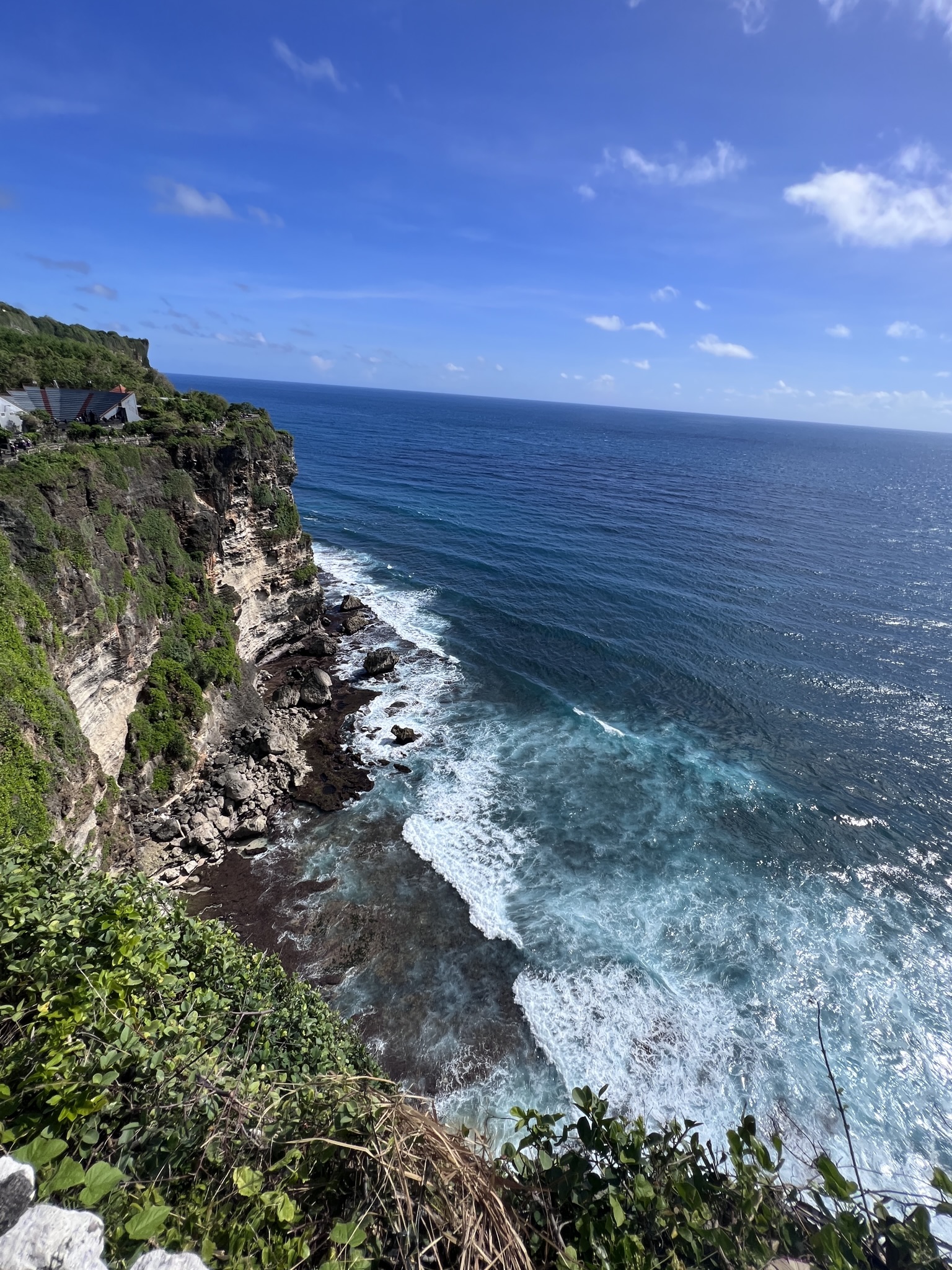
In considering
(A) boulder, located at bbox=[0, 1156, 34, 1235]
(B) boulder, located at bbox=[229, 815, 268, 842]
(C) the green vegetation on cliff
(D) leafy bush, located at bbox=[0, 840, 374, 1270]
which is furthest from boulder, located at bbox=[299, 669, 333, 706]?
(A) boulder, located at bbox=[0, 1156, 34, 1235]

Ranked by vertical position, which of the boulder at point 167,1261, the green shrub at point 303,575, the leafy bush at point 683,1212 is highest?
the boulder at point 167,1261

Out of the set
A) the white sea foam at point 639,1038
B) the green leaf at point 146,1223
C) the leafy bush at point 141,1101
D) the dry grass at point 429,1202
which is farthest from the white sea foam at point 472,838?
the green leaf at point 146,1223

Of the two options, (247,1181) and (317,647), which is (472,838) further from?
(247,1181)

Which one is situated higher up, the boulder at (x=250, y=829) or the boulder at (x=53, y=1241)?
the boulder at (x=53, y=1241)

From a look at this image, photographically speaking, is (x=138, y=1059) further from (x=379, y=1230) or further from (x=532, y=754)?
(x=532, y=754)

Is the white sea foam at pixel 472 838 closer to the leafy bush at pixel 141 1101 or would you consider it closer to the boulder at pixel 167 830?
the boulder at pixel 167 830

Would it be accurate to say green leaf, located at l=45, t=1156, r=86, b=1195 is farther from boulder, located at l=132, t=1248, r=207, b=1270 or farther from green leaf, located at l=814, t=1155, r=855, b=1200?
green leaf, located at l=814, t=1155, r=855, b=1200
